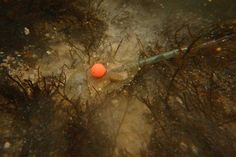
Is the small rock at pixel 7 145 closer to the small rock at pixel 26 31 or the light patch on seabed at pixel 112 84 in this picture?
the light patch on seabed at pixel 112 84

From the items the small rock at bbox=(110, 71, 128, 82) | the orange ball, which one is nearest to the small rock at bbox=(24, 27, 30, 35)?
the orange ball

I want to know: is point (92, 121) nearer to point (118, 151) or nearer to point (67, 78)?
point (118, 151)

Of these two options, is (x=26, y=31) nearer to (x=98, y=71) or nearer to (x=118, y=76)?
(x=98, y=71)

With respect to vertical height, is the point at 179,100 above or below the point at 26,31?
below

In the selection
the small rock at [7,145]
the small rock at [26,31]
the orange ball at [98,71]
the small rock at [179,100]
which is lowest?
the small rock at [7,145]

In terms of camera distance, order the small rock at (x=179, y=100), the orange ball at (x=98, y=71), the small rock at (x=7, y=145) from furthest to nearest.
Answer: the orange ball at (x=98, y=71), the small rock at (x=179, y=100), the small rock at (x=7, y=145)

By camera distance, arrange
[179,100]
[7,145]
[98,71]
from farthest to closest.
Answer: [98,71] < [179,100] < [7,145]

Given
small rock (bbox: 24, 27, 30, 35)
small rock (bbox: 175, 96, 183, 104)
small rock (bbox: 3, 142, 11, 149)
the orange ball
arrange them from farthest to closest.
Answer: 1. small rock (bbox: 24, 27, 30, 35)
2. the orange ball
3. small rock (bbox: 175, 96, 183, 104)
4. small rock (bbox: 3, 142, 11, 149)

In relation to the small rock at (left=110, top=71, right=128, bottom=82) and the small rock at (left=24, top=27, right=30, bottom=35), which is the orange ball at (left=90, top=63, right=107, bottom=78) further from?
the small rock at (left=24, top=27, right=30, bottom=35)

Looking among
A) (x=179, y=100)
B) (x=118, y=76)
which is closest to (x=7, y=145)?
(x=118, y=76)

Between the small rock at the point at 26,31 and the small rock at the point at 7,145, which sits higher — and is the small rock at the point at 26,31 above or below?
above

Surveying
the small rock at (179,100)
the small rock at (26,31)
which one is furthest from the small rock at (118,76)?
the small rock at (26,31)
